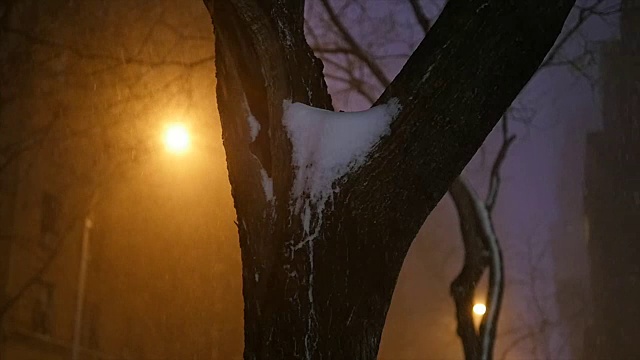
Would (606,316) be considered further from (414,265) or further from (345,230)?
(345,230)

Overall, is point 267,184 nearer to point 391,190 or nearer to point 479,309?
point 391,190

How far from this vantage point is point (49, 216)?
4621 mm

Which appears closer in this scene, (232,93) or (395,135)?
(395,135)

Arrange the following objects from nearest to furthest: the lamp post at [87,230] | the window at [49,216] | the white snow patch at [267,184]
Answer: the white snow patch at [267,184], the lamp post at [87,230], the window at [49,216]

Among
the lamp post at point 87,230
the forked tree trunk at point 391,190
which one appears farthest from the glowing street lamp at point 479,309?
the forked tree trunk at point 391,190

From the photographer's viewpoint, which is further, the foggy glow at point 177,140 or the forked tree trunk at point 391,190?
the foggy glow at point 177,140

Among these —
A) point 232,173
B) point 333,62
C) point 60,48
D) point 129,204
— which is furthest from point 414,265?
point 232,173

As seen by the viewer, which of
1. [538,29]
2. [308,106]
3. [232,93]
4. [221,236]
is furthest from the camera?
[221,236]

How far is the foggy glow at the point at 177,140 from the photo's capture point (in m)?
4.64

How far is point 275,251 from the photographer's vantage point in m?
1.81

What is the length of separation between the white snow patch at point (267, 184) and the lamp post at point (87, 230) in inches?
110

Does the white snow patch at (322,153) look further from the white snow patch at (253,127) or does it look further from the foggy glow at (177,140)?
the foggy glow at (177,140)

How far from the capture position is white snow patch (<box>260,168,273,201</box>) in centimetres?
189

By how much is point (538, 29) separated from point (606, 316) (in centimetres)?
517
